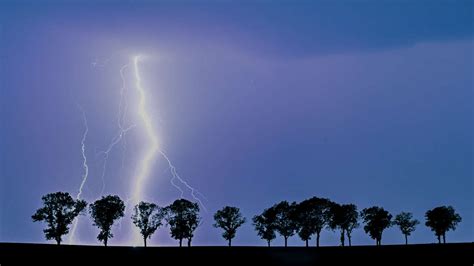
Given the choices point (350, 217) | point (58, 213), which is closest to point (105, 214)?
point (58, 213)

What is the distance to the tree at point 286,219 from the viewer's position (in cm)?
10412

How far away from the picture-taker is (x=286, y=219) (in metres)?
106

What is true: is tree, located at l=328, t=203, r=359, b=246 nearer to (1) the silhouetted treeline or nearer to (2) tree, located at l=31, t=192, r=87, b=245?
(1) the silhouetted treeline

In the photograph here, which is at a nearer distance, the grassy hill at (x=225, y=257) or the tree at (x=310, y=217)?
the grassy hill at (x=225, y=257)

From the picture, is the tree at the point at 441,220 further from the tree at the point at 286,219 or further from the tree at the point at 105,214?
the tree at the point at 105,214

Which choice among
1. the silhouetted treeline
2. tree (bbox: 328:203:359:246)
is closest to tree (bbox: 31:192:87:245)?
the silhouetted treeline

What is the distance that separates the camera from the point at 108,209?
97.8 meters

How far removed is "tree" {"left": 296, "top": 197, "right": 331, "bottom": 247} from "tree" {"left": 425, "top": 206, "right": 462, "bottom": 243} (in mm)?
20325

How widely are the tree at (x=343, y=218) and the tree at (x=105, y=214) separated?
3875 centimetres

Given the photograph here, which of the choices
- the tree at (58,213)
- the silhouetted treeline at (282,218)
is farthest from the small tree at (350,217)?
the tree at (58,213)

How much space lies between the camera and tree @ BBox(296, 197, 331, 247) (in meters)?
103

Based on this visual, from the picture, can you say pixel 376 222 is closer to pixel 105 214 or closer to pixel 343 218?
pixel 343 218

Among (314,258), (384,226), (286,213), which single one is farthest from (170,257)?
(384,226)

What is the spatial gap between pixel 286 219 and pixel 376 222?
17.7 metres
